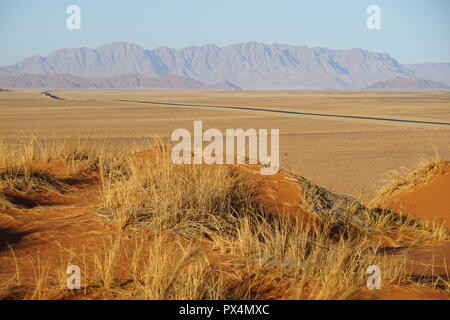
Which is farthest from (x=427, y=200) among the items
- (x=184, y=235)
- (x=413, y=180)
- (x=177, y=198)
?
(x=184, y=235)

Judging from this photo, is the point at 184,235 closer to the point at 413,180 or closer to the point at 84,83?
the point at 413,180

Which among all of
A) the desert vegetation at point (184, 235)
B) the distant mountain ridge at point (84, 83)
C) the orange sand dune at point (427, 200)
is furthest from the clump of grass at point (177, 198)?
the distant mountain ridge at point (84, 83)

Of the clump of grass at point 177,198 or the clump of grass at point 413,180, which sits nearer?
the clump of grass at point 177,198

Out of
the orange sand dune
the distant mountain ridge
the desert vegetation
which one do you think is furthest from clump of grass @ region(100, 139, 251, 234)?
the distant mountain ridge

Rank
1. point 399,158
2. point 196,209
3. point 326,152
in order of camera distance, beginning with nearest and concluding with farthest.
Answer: point 196,209 → point 399,158 → point 326,152

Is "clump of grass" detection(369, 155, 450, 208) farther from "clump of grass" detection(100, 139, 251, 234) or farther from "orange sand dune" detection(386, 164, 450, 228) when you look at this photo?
"clump of grass" detection(100, 139, 251, 234)

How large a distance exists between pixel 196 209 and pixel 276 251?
1279mm

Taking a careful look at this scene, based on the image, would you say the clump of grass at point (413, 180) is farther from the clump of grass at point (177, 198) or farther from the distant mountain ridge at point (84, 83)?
the distant mountain ridge at point (84, 83)

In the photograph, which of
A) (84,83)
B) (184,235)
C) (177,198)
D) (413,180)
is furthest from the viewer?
(84,83)

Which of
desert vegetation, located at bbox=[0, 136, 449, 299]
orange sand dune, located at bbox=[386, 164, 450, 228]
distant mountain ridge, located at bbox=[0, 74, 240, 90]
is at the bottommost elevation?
orange sand dune, located at bbox=[386, 164, 450, 228]

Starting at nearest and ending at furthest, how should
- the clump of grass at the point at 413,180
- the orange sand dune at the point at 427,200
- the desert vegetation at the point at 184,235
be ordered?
1. the desert vegetation at the point at 184,235
2. the orange sand dune at the point at 427,200
3. the clump of grass at the point at 413,180
